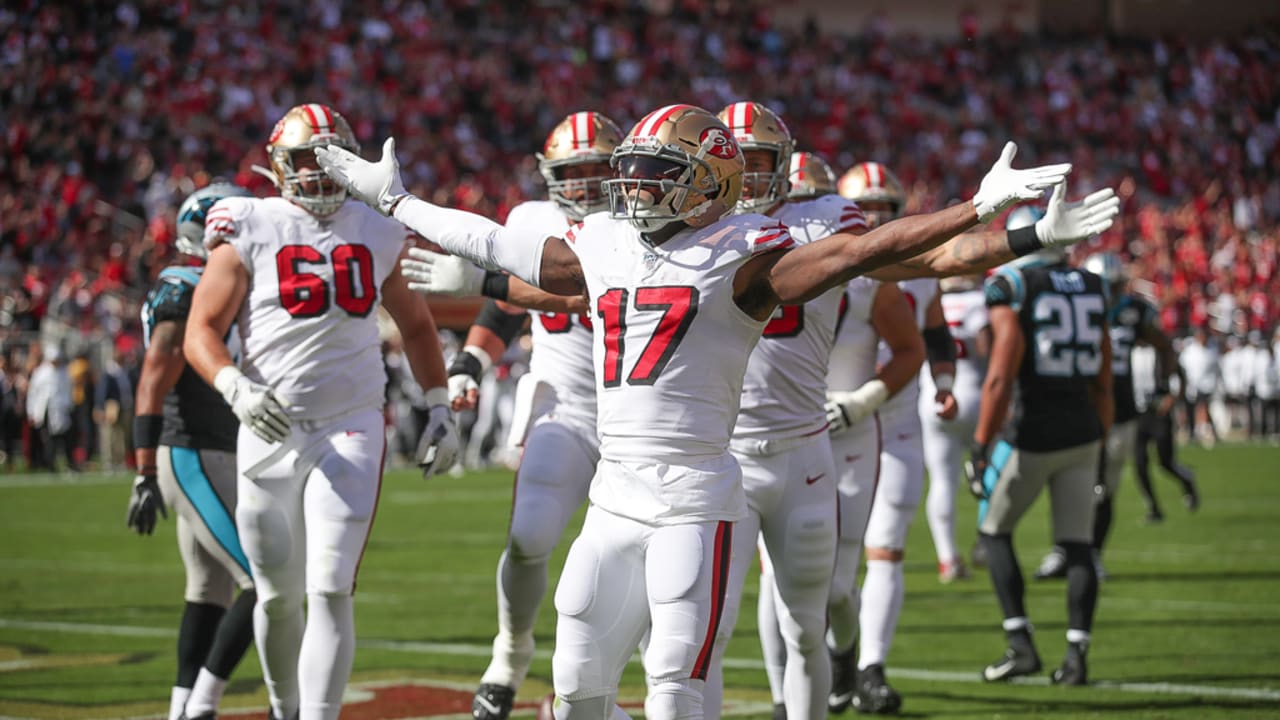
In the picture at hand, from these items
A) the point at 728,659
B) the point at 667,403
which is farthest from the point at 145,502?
the point at 728,659

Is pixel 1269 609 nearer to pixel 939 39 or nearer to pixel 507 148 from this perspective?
pixel 507 148

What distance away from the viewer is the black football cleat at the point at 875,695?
253 inches

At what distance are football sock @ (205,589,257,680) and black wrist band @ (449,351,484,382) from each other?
1.18 m

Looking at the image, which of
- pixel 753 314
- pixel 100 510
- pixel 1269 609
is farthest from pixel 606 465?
pixel 100 510

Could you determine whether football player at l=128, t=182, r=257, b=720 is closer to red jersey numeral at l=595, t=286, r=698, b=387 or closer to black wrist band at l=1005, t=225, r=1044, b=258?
red jersey numeral at l=595, t=286, r=698, b=387

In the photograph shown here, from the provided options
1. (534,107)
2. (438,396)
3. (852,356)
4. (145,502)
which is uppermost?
(534,107)

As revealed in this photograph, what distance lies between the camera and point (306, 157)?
5461mm

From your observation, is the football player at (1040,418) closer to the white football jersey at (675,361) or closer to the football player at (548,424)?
the football player at (548,424)

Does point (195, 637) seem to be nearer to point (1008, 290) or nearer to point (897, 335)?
point (897, 335)

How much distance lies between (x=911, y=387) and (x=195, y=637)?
3868 millimetres

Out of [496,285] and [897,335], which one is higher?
[496,285]

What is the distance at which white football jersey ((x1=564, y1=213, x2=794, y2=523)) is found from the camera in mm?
4113

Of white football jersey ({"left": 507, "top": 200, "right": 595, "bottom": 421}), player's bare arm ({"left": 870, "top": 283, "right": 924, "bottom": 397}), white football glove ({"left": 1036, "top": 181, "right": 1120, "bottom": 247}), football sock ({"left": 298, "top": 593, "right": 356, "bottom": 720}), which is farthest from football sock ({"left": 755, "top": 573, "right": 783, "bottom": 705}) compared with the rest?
white football glove ({"left": 1036, "top": 181, "right": 1120, "bottom": 247})

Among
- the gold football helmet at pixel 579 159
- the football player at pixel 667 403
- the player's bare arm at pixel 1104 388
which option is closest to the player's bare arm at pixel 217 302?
the gold football helmet at pixel 579 159
